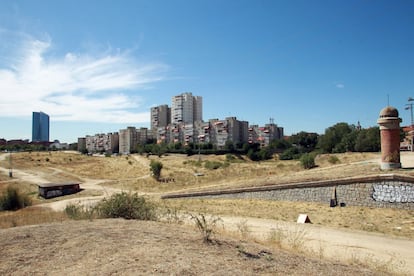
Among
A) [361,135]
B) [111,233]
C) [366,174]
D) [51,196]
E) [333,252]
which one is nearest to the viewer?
[111,233]

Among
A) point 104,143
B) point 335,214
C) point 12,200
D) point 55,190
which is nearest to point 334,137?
point 55,190

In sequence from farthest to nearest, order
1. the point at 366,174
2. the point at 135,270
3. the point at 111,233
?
the point at 366,174, the point at 111,233, the point at 135,270

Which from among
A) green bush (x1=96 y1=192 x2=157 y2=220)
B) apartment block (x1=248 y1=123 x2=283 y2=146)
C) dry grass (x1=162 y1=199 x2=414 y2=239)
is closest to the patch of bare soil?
green bush (x1=96 y1=192 x2=157 y2=220)

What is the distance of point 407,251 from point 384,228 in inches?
125

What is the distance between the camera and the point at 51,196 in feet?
124

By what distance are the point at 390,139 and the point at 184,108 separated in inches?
4413

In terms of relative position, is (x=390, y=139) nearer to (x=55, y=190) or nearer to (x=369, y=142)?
(x=55, y=190)

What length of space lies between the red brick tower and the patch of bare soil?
1313 cm

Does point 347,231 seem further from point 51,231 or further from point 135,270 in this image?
point 51,231

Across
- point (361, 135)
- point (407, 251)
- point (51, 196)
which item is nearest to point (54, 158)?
point (51, 196)

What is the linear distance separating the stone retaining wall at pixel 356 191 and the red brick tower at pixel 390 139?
209 cm

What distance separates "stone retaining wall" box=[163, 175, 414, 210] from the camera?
14.3 meters

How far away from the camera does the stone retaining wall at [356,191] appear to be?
1432cm

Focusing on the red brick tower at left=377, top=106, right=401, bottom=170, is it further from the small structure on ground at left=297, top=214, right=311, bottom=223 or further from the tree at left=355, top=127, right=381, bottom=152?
the tree at left=355, top=127, right=381, bottom=152
